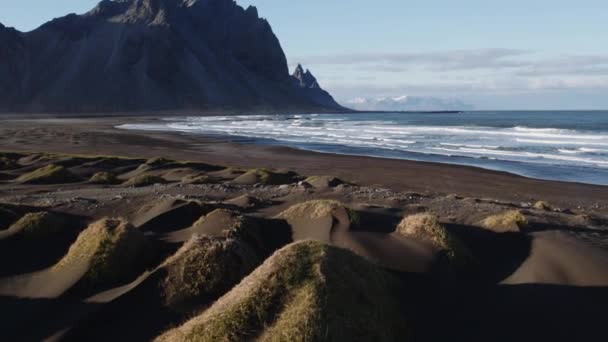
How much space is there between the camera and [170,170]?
84.8ft

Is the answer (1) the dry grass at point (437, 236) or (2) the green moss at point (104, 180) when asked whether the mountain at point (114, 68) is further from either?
(1) the dry grass at point (437, 236)

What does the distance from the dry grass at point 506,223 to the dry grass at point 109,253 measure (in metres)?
6.21

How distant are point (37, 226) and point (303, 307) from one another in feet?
20.8

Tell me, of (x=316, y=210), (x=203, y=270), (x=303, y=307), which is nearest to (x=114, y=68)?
(x=316, y=210)

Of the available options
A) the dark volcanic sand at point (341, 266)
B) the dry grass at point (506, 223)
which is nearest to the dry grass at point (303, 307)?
the dark volcanic sand at point (341, 266)

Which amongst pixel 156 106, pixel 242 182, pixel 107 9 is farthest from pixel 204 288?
pixel 107 9

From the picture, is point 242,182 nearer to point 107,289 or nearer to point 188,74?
point 107,289

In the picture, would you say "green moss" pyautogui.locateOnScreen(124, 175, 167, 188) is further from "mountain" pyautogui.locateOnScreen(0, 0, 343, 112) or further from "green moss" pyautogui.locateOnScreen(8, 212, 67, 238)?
"mountain" pyautogui.locateOnScreen(0, 0, 343, 112)

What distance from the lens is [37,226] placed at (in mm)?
10008

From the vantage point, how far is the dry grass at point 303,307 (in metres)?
5.67

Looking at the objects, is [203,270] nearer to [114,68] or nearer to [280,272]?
[280,272]

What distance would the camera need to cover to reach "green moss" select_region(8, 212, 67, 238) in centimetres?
991

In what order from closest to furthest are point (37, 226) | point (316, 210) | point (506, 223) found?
point (37, 226), point (506, 223), point (316, 210)

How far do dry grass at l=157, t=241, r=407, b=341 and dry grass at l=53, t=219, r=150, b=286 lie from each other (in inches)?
86.1
